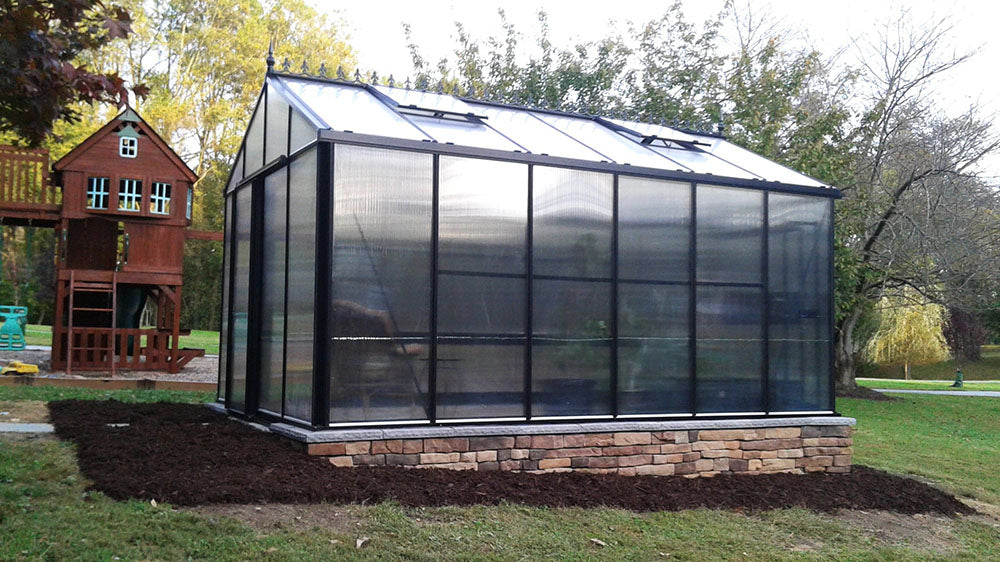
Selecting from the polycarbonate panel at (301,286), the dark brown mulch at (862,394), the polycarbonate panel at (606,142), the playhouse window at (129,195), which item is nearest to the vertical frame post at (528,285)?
the polycarbonate panel at (606,142)

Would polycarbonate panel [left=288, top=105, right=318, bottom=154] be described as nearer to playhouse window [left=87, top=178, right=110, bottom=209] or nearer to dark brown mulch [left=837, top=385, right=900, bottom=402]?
playhouse window [left=87, top=178, right=110, bottom=209]

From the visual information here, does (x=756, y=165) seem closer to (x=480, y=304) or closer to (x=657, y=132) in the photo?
(x=657, y=132)

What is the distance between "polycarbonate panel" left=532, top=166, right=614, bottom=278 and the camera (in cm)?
809

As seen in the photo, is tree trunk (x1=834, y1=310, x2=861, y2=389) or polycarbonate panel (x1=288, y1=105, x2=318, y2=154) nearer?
polycarbonate panel (x1=288, y1=105, x2=318, y2=154)

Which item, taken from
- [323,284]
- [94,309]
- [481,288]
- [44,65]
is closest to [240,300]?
[323,284]

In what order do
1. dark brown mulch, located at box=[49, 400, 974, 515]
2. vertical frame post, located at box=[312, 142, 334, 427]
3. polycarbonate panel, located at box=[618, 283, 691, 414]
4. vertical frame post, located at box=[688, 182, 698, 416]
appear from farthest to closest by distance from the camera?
vertical frame post, located at box=[688, 182, 698, 416]
polycarbonate panel, located at box=[618, 283, 691, 414]
vertical frame post, located at box=[312, 142, 334, 427]
dark brown mulch, located at box=[49, 400, 974, 515]


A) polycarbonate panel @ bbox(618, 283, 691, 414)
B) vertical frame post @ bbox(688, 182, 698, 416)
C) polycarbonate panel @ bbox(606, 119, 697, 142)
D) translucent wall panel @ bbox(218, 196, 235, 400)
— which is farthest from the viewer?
polycarbonate panel @ bbox(606, 119, 697, 142)

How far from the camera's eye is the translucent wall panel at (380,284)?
281 inches

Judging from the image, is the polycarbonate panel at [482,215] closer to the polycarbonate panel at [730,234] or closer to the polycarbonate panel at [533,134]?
the polycarbonate panel at [533,134]

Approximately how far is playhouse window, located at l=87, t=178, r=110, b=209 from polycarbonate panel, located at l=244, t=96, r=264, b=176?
681cm

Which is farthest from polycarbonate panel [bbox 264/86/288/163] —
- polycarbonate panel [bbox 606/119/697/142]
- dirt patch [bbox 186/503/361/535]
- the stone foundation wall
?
polycarbonate panel [bbox 606/119/697/142]

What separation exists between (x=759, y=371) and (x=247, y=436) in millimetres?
5016

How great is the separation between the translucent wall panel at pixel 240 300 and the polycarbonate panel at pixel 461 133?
2.19m

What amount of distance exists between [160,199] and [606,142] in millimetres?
9659
